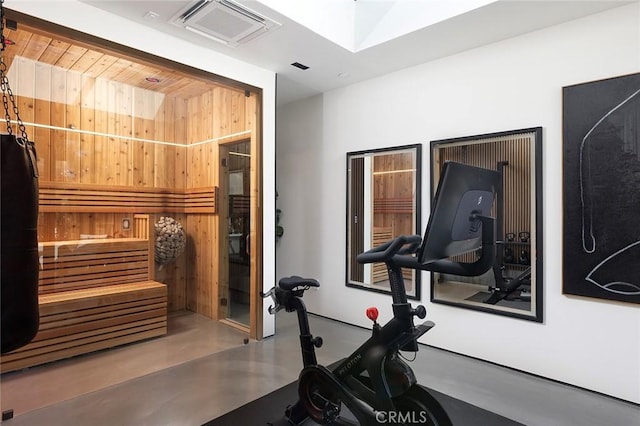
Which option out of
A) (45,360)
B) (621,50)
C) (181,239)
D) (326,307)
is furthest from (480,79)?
(45,360)

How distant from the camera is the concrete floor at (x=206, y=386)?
2615mm

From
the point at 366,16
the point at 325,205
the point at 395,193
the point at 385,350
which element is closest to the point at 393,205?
the point at 395,193

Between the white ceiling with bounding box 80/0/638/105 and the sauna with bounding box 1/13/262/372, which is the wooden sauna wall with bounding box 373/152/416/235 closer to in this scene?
the white ceiling with bounding box 80/0/638/105

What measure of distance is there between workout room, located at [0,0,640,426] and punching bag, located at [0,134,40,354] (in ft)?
0.05

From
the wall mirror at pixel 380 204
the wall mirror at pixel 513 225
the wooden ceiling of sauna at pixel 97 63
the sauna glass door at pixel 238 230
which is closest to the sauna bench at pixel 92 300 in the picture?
the sauna glass door at pixel 238 230

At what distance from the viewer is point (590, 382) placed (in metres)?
2.96

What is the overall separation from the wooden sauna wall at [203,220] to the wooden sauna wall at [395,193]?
6.63ft

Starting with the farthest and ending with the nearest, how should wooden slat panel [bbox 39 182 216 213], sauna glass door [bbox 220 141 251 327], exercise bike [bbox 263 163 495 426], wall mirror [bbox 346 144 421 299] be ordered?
sauna glass door [bbox 220 141 251 327], wall mirror [bbox 346 144 421 299], wooden slat panel [bbox 39 182 216 213], exercise bike [bbox 263 163 495 426]

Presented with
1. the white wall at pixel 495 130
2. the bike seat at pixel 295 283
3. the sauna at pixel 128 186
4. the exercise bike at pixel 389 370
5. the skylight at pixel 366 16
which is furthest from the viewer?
the sauna at pixel 128 186

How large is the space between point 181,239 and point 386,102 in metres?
3.19

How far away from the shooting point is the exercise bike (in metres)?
1.85

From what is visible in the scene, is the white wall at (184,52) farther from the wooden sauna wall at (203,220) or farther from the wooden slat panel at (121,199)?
the wooden slat panel at (121,199)

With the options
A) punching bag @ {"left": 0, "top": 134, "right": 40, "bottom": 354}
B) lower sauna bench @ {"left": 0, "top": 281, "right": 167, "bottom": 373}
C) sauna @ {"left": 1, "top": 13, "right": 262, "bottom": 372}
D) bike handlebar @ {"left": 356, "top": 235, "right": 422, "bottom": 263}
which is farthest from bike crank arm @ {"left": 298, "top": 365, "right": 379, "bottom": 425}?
lower sauna bench @ {"left": 0, "top": 281, "right": 167, "bottom": 373}

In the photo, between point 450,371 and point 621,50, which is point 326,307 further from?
point 621,50
